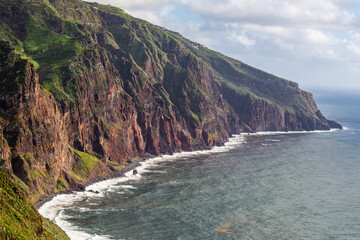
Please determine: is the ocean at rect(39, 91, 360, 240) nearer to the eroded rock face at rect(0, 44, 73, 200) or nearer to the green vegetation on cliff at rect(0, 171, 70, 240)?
the eroded rock face at rect(0, 44, 73, 200)

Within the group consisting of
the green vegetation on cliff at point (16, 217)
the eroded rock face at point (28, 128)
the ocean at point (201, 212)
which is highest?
the eroded rock face at point (28, 128)

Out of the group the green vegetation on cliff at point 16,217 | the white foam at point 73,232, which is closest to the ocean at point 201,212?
the white foam at point 73,232

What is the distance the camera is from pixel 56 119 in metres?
182

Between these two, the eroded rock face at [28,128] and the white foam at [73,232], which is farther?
the eroded rock face at [28,128]

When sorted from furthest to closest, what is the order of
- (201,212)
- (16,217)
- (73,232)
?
(201,212), (73,232), (16,217)

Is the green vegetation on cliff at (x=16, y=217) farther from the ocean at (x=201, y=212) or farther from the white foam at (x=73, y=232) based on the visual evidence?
the ocean at (x=201, y=212)

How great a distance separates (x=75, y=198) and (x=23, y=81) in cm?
5116

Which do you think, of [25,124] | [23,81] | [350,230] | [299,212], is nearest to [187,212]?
[299,212]

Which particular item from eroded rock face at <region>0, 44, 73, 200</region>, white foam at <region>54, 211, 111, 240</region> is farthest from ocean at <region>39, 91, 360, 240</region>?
eroded rock face at <region>0, 44, 73, 200</region>

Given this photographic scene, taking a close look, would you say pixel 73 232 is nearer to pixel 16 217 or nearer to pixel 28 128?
pixel 16 217

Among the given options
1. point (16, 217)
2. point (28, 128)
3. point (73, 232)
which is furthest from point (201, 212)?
point (16, 217)

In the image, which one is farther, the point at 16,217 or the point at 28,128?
the point at 28,128

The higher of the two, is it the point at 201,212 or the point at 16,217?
the point at 16,217

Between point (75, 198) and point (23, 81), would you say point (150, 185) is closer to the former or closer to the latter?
point (75, 198)
